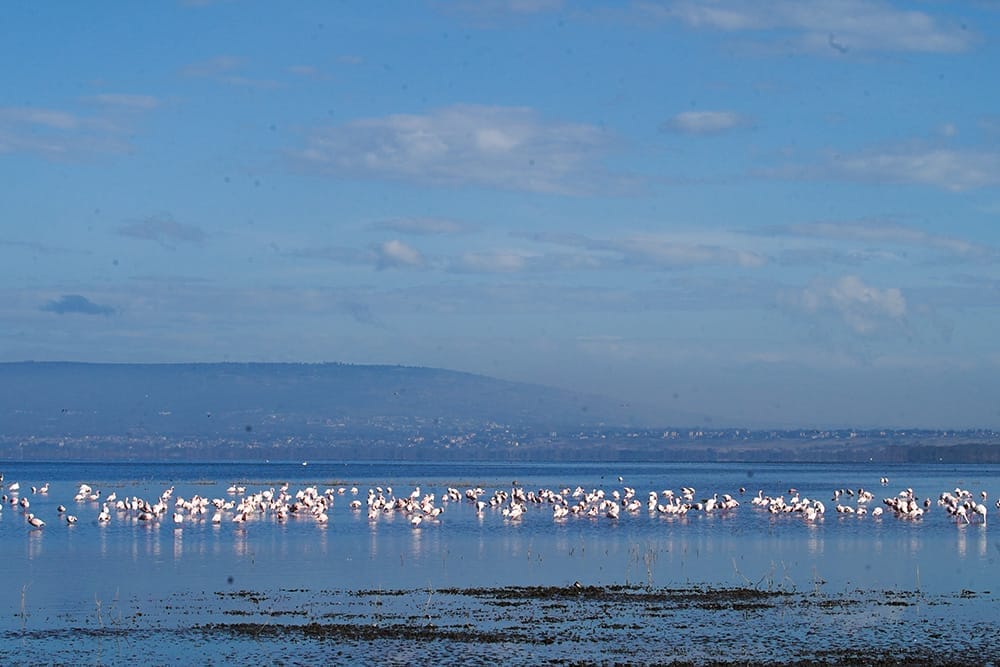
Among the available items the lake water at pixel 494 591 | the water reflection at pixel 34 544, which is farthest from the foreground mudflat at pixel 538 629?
the water reflection at pixel 34 544

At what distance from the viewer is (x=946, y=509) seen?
66625 millimetres

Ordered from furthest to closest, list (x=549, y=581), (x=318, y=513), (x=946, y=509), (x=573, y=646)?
(x=946, y=509)
(x=318, y=513)
(x=549, y=581)
(x=573, y=646)

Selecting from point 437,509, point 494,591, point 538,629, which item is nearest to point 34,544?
point 494,591

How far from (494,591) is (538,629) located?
19.1 ft

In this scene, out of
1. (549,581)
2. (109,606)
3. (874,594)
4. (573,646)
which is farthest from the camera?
(549,581)

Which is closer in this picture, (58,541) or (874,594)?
(874,594)

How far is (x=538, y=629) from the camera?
85.9 feet

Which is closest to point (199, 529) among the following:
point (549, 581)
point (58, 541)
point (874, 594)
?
point (58, 541)

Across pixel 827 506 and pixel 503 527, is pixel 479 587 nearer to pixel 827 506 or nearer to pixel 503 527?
pixel 503 527

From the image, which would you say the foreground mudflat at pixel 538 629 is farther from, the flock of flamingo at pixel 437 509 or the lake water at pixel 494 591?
the flock of flamingo at pixel 437 509

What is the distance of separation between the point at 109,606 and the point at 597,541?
20.3m

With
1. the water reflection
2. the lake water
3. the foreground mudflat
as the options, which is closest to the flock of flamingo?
the lake water

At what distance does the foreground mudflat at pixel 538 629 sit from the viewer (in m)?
23.6

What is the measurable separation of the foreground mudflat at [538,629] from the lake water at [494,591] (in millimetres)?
65
